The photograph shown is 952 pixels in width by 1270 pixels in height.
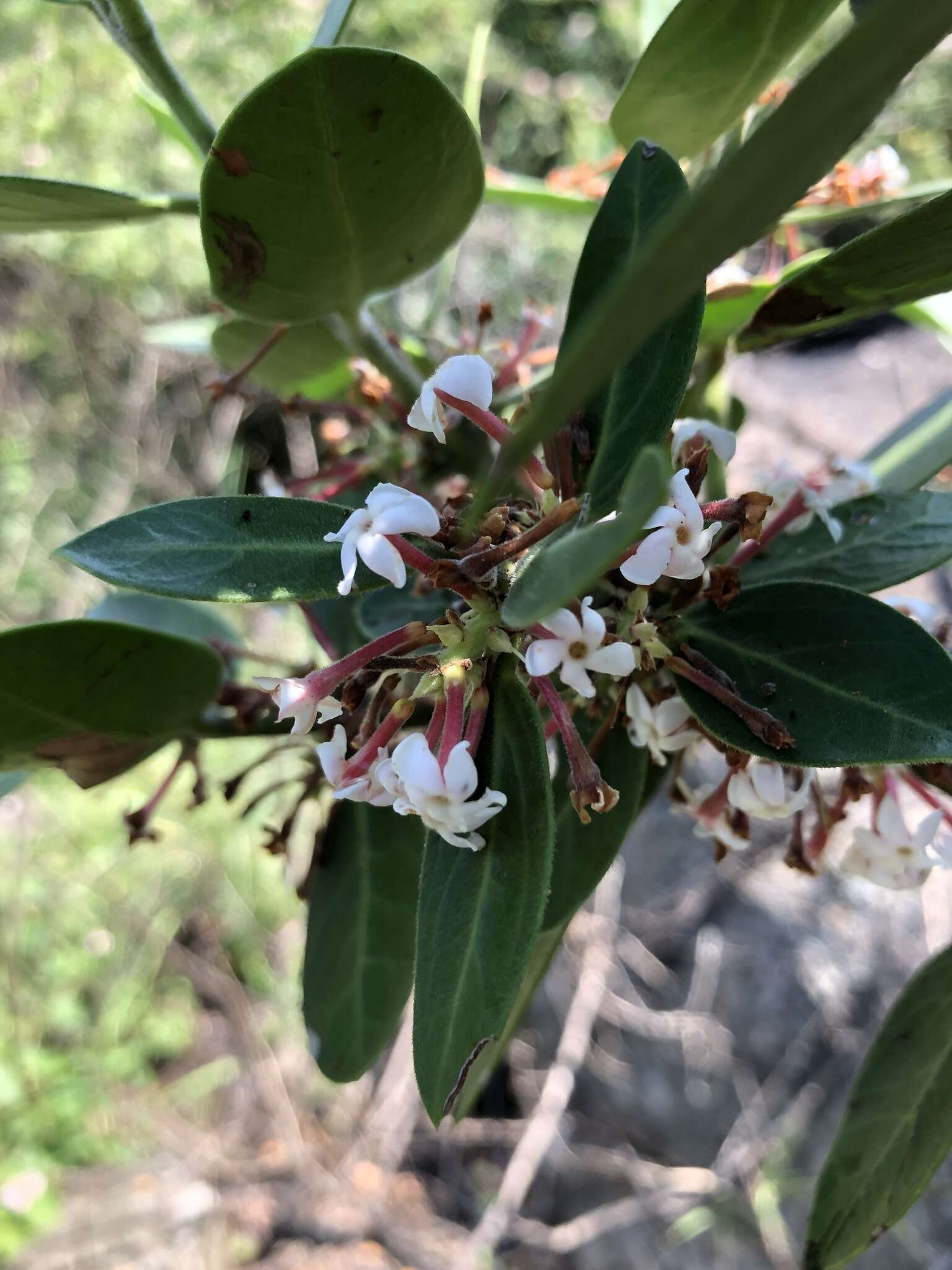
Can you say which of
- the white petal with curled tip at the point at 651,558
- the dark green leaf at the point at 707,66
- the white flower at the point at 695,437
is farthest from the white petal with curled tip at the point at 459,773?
the dark green leaf at the point at 707,66

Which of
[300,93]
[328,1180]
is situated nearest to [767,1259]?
[328,1180]

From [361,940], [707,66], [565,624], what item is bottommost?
[361,940]

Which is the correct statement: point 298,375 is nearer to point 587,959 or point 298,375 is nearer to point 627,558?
point 627,558

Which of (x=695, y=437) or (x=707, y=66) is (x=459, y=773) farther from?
(x=707, y=66)

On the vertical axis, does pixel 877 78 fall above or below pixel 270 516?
above

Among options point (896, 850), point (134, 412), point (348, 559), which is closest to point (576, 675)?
point (348, 559)

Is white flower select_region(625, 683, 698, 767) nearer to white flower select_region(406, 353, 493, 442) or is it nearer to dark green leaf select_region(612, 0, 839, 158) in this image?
white flower select_region(406, 353, 493, 442)
